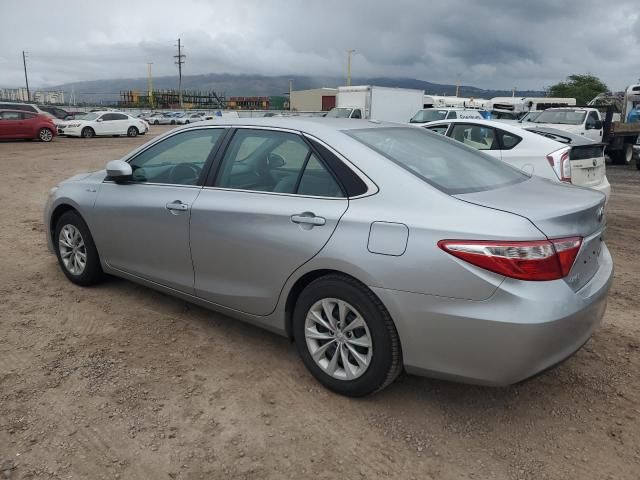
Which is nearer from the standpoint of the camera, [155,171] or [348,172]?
[348,172]

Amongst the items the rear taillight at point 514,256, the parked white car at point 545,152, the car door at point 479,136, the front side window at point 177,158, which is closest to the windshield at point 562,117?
the parked white car at point 545,152

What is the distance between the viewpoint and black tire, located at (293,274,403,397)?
274cm

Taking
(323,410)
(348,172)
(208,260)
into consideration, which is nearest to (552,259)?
(348,172)

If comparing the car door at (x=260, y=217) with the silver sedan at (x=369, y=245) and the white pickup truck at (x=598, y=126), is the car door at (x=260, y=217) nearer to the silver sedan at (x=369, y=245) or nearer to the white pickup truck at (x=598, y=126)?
the silver sedan at (x=369, y=245)

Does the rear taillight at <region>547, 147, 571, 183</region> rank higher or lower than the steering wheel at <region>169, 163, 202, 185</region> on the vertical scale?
lower

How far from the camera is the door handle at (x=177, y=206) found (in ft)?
12.0

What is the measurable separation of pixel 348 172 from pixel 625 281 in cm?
354

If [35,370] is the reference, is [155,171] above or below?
above

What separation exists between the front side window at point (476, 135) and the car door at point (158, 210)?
4.56 metres

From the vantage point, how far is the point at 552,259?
Answer: 2.49 metres

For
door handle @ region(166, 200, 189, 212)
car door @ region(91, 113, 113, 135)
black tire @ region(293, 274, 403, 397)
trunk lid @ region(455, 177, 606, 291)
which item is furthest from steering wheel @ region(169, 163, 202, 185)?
car door @ region(91, 113, 113, 135)

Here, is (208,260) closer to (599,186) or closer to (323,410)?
(323,410)

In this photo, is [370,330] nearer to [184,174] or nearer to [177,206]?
[177,206]

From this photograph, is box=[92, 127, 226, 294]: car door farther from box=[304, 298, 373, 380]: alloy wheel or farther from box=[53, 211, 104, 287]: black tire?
box=[304, 298, 373, 380]: alloy wheel
